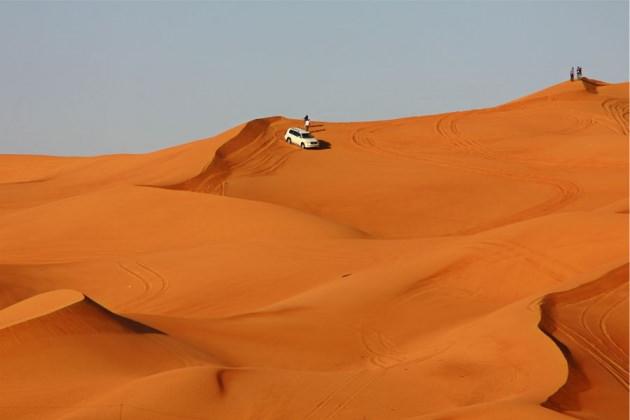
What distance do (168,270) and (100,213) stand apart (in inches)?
370

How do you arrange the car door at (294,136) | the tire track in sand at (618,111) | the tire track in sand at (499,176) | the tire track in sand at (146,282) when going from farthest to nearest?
the tire track in sand at (618,111) → the car door at (294,136) → the tire track in sand at (499,176) → the tire track in sand at (146,282)

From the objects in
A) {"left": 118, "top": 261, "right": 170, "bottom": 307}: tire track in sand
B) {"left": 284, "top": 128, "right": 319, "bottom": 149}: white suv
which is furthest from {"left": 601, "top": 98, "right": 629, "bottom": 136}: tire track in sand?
{"left": 118, "top": 261, "right": 170, "bottom": 307}: tire track in sand

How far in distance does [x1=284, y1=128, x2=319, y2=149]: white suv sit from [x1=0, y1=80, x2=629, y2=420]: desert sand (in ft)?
2.43

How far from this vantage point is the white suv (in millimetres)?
53531

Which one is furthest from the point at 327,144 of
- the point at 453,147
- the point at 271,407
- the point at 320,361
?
the point at 271,407

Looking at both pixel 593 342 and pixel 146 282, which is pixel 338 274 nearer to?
pixel 146 282

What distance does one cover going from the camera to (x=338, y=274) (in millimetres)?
32562

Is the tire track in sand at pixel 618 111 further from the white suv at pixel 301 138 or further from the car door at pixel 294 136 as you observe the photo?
the car door at pixel 294 136

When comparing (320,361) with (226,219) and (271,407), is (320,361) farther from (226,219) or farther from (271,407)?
(226,219)

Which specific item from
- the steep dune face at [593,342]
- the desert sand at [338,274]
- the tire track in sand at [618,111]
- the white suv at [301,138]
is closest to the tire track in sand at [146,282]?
the desert sand at [338,274]

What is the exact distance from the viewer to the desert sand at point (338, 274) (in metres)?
19.6

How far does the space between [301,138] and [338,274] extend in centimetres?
2152

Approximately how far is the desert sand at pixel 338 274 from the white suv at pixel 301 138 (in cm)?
74

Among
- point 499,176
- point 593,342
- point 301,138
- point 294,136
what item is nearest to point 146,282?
point 593,342
